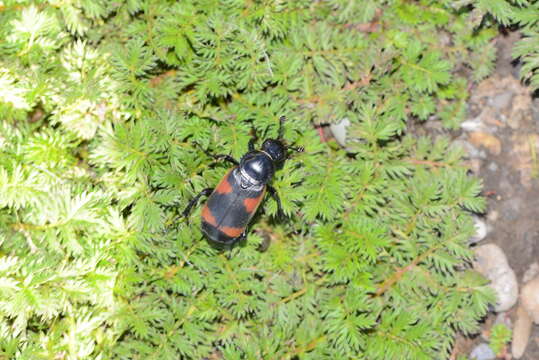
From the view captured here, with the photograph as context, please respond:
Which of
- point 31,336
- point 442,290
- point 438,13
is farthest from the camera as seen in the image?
point 438,13

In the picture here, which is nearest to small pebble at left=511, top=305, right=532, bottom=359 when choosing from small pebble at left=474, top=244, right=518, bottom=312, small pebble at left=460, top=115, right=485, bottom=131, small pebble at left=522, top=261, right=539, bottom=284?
small pebble at left=474, top=244, right=518, bottom=312

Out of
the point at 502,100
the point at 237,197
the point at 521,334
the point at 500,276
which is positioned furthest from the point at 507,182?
the point at 237,197

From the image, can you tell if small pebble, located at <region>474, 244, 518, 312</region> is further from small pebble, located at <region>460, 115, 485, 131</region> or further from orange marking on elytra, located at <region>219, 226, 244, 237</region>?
orange marking on elytra, located at <region>219, 226, 244, 237</region>

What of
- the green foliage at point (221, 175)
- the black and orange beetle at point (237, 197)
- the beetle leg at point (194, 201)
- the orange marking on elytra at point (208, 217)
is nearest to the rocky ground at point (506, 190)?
the green foliage at point (221, 175)

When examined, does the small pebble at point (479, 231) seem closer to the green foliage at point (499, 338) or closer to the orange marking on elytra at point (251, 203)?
the green foliage at point (499, 338)

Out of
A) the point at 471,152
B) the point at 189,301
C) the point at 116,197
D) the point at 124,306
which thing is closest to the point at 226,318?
the point at 189,301

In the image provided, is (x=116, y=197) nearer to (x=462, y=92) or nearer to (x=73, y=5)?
(x=73, y=5)
